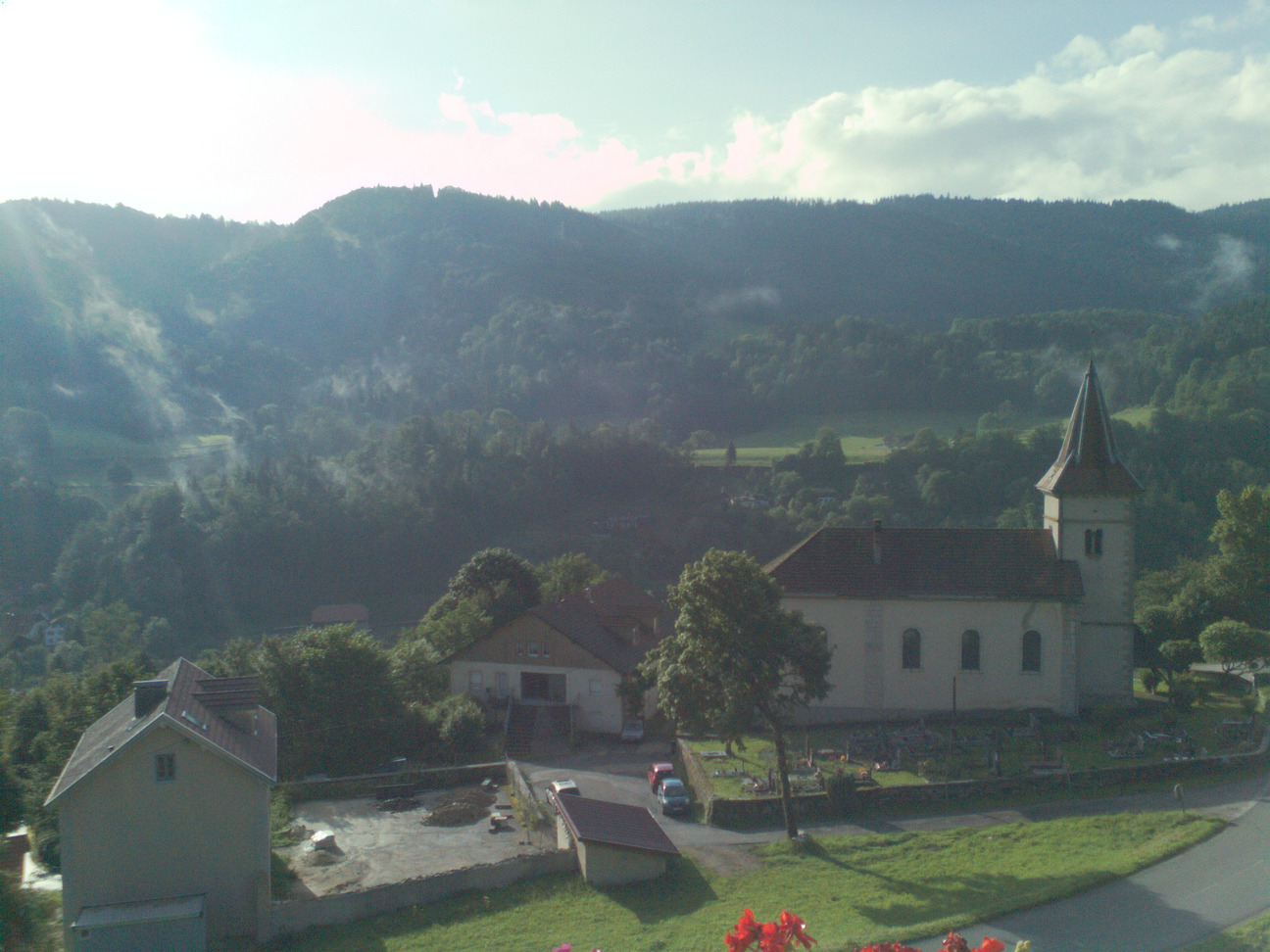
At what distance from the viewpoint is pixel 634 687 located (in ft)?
127

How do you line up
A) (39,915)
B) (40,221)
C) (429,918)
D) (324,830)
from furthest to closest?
(40,221) < (324,830) < (429,918) < (39,915)

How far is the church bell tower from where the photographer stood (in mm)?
35906

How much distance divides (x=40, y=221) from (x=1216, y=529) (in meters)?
170

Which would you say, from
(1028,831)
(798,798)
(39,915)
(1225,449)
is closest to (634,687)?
(798,798)

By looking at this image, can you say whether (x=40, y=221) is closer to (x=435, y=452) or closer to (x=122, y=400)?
(x=122, y=400)

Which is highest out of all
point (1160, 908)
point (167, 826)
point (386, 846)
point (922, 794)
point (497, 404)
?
point (497, 404)

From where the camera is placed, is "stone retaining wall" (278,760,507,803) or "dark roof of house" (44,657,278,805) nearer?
"dark roof of house" (44,657,278,805)

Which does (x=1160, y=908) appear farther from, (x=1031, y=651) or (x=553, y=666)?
(x=553, y=666)

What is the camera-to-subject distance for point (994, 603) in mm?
34969

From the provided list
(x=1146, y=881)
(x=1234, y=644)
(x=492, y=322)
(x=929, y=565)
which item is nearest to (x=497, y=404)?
(x=492, y=322)

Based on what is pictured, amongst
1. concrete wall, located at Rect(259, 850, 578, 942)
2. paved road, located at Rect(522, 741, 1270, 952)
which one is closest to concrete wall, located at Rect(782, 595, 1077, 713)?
paved road, located at Rect(522, 741, 1270, 952)

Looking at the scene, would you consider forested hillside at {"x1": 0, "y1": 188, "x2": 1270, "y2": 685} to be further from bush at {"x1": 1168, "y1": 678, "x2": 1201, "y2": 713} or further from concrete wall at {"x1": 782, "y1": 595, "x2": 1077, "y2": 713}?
concrete wall at {"x1": 782, "y1": 595, "x2": 1077, "y2": 713}

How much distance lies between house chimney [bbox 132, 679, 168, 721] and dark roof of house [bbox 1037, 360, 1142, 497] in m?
31.5

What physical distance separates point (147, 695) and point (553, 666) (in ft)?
66.5
